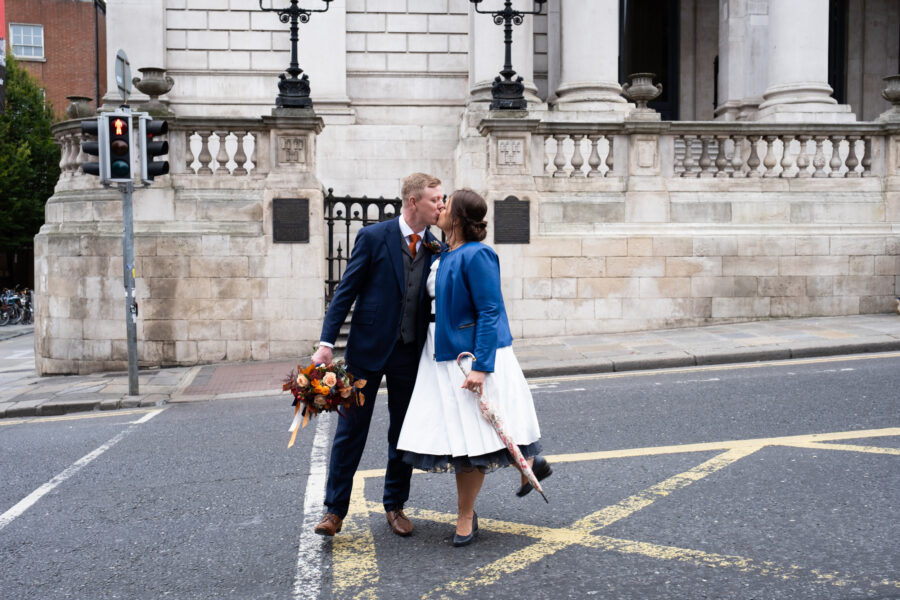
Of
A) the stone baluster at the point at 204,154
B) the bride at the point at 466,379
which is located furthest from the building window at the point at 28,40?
the bride at the point at 466,379

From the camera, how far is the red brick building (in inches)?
1699

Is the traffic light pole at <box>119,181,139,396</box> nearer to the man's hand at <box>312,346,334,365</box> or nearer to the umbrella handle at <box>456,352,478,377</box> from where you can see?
the man's hand at <box>312,346,334,365</box>

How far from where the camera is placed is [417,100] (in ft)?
64.2

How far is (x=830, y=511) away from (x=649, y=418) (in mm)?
2783

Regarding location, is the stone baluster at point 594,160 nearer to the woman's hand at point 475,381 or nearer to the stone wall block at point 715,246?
the stone wall block at point 715,246

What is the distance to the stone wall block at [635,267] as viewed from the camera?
44.7 ft

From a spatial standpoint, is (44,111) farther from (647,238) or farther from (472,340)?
(472,340)

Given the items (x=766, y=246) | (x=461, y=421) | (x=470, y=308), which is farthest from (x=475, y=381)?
(x=766, y=246)

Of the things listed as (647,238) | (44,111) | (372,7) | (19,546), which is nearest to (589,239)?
(647,238)

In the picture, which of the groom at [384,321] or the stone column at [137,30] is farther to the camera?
the stone column at [137,30]

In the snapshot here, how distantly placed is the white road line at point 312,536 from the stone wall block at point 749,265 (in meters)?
8.70

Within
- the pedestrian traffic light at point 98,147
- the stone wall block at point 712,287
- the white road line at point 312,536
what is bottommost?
the white road line at point 312,536

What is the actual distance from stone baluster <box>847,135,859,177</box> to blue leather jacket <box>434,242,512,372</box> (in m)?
12.2

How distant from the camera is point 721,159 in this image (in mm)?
14180
